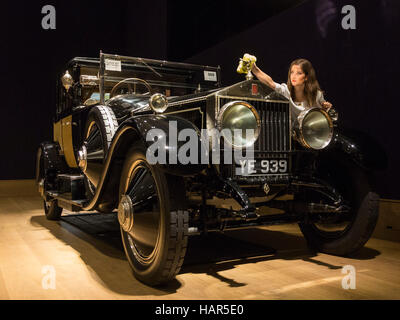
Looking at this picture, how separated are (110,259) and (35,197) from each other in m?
4.69

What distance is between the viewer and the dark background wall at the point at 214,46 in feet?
10.1

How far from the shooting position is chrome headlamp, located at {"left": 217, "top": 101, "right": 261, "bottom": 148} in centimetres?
206

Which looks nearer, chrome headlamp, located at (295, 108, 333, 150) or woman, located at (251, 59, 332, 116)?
chrome headlamp, located at (295, 108, 333, 150)

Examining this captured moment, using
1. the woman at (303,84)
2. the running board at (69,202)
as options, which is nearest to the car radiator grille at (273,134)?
the woman at (303,84)

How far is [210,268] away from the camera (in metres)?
2.25

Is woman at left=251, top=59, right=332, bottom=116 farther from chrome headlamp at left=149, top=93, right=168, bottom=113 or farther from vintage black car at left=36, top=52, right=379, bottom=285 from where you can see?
chrome headlamp at left=149, top=93, right=168, bottom=113

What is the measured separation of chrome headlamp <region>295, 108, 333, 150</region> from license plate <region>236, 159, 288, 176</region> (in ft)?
0.62

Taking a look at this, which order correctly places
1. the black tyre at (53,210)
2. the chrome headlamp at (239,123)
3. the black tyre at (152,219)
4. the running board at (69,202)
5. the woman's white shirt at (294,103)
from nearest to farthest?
the black tyre at (152,219) < the chrome headlamp at (239,123) < the woman's white shirt at (294,103) < the running board at (69,202) < the black tyre at (53,210)

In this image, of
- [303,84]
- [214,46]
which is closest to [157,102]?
[303,84]

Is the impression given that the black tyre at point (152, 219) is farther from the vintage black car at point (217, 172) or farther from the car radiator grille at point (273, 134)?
the car radiator grille at point (273, 134)

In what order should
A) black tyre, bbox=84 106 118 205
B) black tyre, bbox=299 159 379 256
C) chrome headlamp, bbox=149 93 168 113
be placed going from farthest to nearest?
black tyre, bbox=84 106 118 205, black tyre, bbox=299 159 379 256, chrome headlamp, bbox=149 93 168 113

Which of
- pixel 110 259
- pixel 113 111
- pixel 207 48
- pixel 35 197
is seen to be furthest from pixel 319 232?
pixel 35 197

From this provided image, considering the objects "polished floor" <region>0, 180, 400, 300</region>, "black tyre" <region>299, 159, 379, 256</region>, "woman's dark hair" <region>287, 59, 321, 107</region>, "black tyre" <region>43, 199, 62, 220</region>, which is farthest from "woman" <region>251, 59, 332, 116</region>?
A: "black tyre" <region>43, 199, 62, 220</region>

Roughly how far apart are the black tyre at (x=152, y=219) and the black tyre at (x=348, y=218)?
103 centimetres
